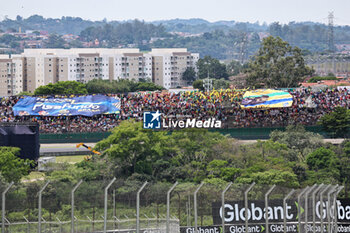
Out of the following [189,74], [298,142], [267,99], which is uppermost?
[267,99]

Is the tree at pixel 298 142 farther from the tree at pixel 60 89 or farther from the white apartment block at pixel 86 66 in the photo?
the white apartment block at pixel 86 66

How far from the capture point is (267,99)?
2509 inches

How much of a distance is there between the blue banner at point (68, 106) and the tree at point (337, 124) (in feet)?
55.5

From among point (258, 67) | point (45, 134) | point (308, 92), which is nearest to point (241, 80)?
point (258, 67)

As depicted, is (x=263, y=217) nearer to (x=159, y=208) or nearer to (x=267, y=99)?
(x=159, y=208)

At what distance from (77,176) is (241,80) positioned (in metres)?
95.9

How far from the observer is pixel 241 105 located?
6322 cm

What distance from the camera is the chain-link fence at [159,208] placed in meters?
17.5

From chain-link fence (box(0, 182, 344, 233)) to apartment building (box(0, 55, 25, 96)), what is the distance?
479ft

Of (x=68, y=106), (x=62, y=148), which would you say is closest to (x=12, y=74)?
(x=68, y=106)

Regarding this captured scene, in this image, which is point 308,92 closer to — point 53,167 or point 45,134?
point 45,134

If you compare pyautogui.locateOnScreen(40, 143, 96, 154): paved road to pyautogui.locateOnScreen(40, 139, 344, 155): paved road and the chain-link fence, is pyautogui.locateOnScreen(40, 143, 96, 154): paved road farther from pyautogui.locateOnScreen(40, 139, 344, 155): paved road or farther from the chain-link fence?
the chain-link fence

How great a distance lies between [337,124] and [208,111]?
34.9 ft

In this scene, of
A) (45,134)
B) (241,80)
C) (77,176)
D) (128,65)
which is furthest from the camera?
(128,65)
